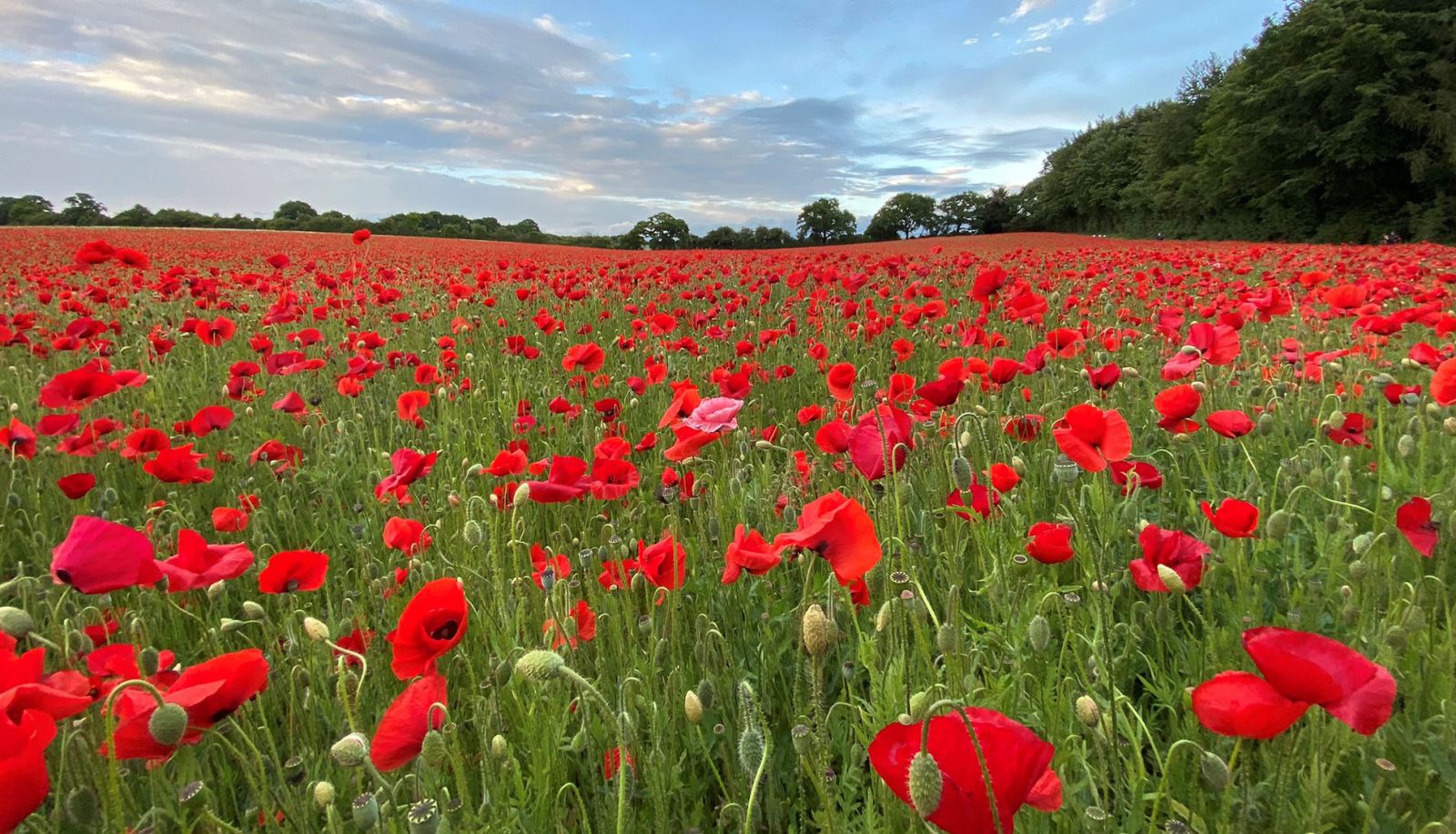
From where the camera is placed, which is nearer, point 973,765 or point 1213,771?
point 973,765

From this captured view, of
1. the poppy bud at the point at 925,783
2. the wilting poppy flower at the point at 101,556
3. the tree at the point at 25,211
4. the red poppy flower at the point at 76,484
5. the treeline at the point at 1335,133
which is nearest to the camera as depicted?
the poppy bud at the point at 925,783

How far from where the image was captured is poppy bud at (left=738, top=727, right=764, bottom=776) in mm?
1003

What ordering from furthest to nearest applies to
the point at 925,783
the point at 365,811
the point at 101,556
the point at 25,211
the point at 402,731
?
1. the point at 25,211
2. the point at 101,556
3. the point at 402,731
4. the point at 365,811
5. the point at 925,783

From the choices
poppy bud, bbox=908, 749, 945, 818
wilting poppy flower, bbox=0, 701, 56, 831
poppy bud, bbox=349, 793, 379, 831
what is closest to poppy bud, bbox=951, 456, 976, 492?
poppy bud, bbox=908, 749, 945, 818

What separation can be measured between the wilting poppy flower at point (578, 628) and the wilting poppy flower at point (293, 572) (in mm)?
490

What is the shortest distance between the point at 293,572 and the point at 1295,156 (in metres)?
38.1

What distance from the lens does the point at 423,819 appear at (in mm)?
865

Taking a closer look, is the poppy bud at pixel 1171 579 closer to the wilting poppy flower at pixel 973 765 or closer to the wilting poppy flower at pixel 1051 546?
the wilting poppy flower at pixel 1051 546

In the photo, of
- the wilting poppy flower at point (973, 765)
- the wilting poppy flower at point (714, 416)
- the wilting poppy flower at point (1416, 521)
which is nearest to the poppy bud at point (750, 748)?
the wilting poppy flower at point (973, 765)

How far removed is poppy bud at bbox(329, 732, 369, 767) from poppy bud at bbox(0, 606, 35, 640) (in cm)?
61

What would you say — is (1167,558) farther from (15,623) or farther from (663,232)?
(663,232)

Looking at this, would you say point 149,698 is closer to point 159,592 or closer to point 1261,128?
point 159,592

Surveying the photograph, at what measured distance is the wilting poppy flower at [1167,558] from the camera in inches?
54.9

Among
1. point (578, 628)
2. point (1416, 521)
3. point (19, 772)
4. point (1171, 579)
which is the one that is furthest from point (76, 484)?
point (1416, 521)
